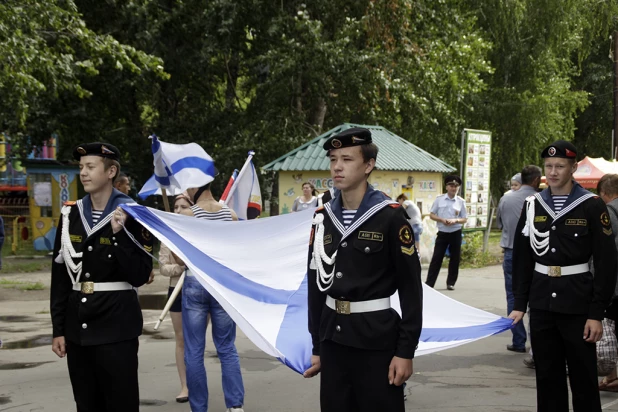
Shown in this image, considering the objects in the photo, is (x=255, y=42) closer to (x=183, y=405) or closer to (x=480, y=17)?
(x=480, y=17)

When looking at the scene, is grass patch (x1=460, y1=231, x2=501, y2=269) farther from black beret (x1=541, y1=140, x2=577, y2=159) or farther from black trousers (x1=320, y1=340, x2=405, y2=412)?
black trousers (x1=320, y1=340, x2=405, y2=412)

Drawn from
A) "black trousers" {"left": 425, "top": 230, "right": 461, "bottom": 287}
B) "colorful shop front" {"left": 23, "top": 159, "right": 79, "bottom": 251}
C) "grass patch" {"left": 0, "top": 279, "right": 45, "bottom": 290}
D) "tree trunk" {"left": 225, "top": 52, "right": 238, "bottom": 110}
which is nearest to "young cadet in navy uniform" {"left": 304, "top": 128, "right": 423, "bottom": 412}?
"black trousers" {"left": 425, "top": 230, "right": 461, "bottom": 287}

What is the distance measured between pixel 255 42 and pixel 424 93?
552cm

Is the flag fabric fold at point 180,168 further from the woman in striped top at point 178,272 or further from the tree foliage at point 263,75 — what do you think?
the tree foliage at point 263,75

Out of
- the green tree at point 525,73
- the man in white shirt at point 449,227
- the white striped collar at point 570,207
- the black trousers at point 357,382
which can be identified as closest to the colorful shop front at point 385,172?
the man in white shirt at point 449,227

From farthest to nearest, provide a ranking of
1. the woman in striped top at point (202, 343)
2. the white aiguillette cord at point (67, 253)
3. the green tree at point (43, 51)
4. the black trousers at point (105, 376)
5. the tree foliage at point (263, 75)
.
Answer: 1. the tree foliage at point (263, 75)
2. the green tree at point (43, 51)
3. the woman in striped top at point (202, 343)
4. the white aiguillette cord at point (67, 253)
5. the black trousers at point (105, 376)

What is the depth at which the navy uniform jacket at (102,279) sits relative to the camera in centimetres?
470

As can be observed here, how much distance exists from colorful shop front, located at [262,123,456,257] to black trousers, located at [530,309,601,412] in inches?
509

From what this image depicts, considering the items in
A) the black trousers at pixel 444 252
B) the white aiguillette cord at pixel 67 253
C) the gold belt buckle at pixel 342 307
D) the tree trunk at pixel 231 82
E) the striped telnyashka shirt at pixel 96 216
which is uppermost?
the tree trunk at pixel 231 82

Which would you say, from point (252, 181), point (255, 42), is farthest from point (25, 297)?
point (255, 42)

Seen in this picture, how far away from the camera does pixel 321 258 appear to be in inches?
170

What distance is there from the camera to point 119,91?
24.2 m

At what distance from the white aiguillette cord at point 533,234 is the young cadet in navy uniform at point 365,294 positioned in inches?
74.7

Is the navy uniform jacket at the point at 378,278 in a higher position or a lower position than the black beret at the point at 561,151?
lower
